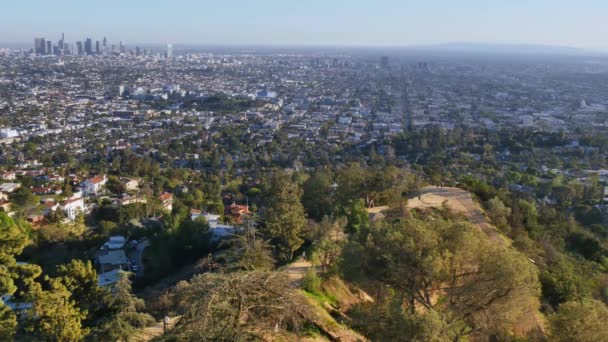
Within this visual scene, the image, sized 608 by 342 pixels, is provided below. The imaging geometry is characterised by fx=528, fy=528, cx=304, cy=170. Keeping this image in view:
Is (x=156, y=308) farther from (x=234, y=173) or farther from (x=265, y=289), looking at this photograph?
(x=234, y=173)

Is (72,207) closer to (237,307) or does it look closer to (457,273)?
(237,307)

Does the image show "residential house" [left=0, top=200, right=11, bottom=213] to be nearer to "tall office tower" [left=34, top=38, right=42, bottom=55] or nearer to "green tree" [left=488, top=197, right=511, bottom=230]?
"green tree" [left=488, top=197, right=511, bottom=230]

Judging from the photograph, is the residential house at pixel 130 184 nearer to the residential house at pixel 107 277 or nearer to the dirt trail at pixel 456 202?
the residential house at pixel 107 277

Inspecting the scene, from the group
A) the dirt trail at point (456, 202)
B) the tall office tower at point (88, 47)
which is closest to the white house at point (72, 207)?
the dirt trail at point (456, 202)

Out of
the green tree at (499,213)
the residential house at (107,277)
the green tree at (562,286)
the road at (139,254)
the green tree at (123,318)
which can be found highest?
the green tree at (123,318)

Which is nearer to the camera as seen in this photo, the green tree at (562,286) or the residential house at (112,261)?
the green tree at (562,286)

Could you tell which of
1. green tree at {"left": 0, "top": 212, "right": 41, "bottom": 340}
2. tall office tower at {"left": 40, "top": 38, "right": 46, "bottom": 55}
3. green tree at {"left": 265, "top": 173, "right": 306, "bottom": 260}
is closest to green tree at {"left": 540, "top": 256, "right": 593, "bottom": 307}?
green tree at {"left": 265, "top": 173, "right": 306, "bottom": 260}
